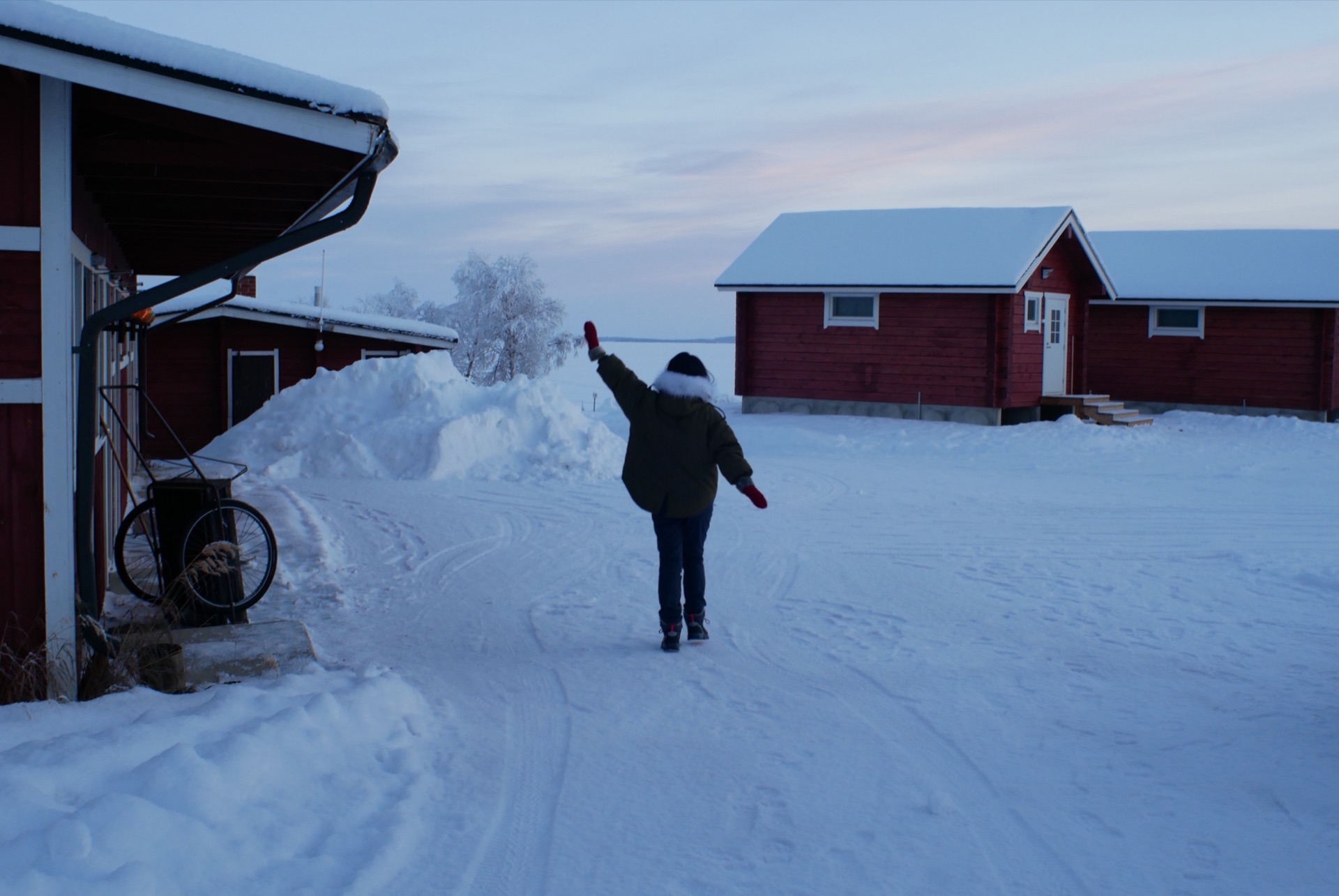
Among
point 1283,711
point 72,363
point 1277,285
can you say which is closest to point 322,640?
point 72,363

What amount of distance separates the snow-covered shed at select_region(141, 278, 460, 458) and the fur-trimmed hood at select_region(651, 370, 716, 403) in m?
16.0

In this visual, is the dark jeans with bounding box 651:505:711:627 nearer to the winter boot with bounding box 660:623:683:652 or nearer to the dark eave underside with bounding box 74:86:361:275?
the winter boot with bounding box 660:623:683:652

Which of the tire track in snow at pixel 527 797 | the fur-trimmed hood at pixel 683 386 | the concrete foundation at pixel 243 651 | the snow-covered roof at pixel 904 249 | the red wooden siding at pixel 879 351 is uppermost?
the snow-covered roof at pixel 904 249

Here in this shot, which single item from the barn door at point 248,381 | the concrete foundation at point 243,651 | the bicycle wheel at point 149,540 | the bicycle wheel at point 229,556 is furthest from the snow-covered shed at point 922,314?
the concrete foundation at point 243,651

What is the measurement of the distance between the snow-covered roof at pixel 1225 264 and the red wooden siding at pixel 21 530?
25.6 meters

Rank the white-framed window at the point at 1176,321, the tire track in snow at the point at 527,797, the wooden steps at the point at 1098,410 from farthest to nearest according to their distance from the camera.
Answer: the white-framed window at the point at 1176,321, the wooden steps at the point at 1098,410, the tire track in snow at the point at 527,797

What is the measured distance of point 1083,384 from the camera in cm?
2600

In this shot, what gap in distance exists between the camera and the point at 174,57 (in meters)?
5.00

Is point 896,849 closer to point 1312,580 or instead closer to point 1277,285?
point 1312,580

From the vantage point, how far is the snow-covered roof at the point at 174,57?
4.75 meters

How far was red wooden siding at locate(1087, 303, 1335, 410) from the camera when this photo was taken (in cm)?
2497

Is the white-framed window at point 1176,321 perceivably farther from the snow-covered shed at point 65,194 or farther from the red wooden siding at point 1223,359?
the snow-covered shed at point 65,194

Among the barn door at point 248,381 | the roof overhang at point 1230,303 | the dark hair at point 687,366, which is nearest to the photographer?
the dark hair at point 687,366

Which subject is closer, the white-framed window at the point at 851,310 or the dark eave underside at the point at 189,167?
the dark eave underside at the point at 189,167
